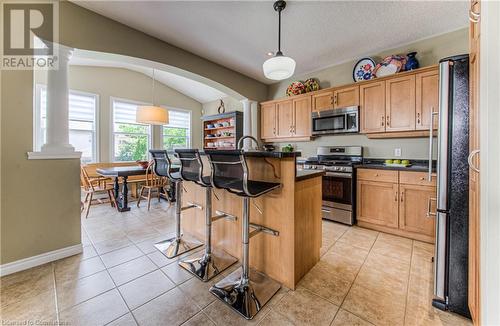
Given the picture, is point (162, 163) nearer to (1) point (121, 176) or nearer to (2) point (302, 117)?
(1) point (121, 176)

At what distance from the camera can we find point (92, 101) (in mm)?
4785

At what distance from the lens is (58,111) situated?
2209 millimetres

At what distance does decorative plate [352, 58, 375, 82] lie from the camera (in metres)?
3.35

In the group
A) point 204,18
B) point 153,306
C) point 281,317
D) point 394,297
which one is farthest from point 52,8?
point 394,297

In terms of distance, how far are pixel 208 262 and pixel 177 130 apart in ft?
17.0

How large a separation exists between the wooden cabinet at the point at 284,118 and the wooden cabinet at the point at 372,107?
1.35 meters

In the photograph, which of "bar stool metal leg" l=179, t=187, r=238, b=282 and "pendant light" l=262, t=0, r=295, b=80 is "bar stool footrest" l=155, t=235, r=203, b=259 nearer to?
"bar stool metal leg" l=179, t=187, r=238, b=282

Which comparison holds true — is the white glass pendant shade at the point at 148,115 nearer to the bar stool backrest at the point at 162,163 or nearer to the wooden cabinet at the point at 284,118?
the bar stool backrest at the point at 162,163

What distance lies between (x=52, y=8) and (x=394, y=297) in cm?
418

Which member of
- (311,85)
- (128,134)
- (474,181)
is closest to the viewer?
(474,181)

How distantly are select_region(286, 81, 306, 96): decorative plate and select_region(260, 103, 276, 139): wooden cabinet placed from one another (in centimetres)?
44

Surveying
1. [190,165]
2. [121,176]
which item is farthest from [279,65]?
[121,176]

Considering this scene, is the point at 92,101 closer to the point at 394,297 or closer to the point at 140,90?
the point at 140,90

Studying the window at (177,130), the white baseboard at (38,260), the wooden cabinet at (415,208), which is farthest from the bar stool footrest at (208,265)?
the window at (177,130)
